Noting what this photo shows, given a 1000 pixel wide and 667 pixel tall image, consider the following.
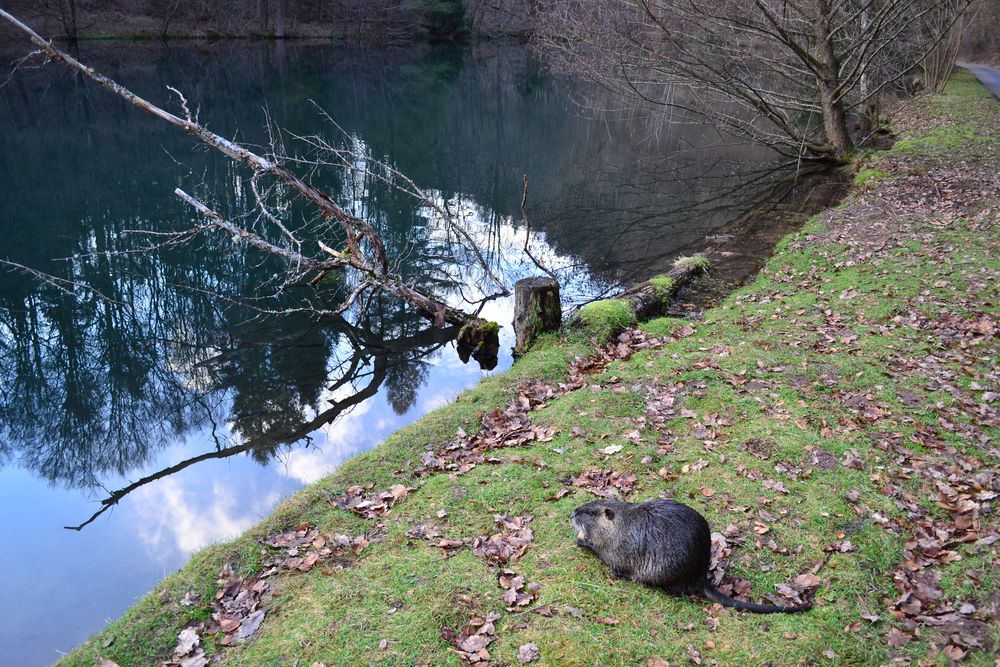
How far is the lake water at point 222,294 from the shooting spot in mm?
8500

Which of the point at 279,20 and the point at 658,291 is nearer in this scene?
the point at 658,291

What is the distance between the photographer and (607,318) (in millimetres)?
9930

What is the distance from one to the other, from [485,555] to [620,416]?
2.48m

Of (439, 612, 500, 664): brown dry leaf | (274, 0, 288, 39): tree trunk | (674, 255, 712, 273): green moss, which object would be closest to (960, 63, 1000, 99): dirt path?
(674, 255, 712, 273): green moss

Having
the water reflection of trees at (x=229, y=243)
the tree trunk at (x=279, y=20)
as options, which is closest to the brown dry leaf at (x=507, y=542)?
the water reflection of trees at (x=229, y=243)

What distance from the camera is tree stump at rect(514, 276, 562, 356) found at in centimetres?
992

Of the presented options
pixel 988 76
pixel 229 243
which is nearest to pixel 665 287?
pixel 229 243

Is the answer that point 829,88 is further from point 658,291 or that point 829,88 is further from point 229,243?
point 229,243

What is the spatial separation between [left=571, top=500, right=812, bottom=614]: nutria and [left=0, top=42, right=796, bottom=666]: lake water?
4759 mm

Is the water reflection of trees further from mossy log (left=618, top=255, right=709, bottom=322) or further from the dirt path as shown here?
the dirt path

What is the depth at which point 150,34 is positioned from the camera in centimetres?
4838

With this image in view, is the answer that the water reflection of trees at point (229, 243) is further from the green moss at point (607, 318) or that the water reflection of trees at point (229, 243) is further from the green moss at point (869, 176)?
the green moss at point (607, 318)

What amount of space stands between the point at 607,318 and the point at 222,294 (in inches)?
322

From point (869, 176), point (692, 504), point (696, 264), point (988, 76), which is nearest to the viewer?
point (692, 504)
